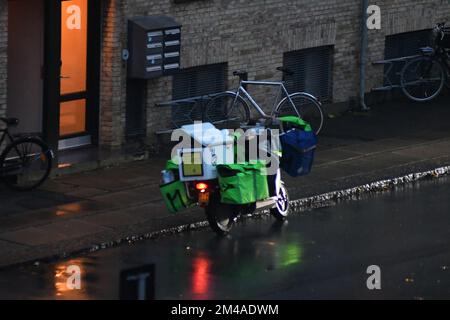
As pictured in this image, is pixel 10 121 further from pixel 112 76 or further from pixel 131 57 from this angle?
pixel 131 57

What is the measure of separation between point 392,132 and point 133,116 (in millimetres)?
4112

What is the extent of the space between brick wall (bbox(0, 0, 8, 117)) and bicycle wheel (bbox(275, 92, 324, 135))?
4376mm

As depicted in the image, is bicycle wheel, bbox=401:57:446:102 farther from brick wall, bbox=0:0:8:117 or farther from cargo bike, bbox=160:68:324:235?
brick wall, bbox=0:0:8:117

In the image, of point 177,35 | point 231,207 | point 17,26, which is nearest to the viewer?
point 231,207

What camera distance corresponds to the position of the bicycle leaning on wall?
22.5 meters

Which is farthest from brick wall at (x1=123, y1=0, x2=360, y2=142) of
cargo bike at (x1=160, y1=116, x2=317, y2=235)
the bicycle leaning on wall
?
cargo bike at (x1=160, y1=116, x2=317, y2=235)

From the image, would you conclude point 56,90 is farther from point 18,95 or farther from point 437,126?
point 437,126

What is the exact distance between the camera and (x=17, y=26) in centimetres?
1698

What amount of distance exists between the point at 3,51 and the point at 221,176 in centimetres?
389

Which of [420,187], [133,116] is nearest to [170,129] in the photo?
[133,116]

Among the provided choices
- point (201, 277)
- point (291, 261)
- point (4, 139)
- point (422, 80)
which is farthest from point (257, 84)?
point (201, 277)

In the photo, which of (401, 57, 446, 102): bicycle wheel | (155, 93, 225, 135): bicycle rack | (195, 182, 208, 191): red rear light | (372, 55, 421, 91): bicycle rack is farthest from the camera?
(401, 57, 446, 102): bicycle wheel

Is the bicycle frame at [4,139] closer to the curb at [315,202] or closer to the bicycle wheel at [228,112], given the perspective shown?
the curb at [315,202]

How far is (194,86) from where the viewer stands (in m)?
19.6
